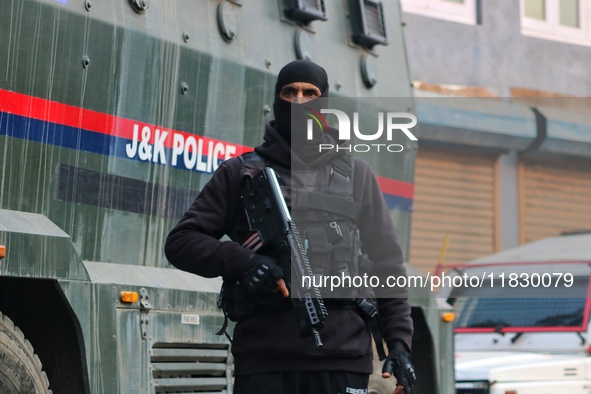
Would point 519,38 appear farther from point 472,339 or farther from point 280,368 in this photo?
point 280,368

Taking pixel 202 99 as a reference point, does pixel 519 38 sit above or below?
above

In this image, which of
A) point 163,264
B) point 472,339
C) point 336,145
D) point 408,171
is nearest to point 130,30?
point 163,264

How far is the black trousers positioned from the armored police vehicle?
1.12m

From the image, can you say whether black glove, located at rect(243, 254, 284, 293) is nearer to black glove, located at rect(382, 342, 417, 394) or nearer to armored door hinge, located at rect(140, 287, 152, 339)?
black glove, located at rect(382, 342, 417, 394)

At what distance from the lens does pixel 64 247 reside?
489 cm

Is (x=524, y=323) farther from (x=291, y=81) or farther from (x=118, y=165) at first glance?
(x=291, y=81)

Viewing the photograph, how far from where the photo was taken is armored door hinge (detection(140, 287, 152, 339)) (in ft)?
17.4

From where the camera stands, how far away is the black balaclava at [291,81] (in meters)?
4.20

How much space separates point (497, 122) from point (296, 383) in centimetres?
1432

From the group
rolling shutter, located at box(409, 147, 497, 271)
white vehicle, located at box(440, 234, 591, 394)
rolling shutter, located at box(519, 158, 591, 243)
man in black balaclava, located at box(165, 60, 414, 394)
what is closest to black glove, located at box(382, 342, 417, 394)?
man in black balaclava, located at box(165, 60, 414, 394)

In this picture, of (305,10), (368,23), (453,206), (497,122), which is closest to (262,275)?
(305,10)

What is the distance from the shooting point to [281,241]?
405 centimetres

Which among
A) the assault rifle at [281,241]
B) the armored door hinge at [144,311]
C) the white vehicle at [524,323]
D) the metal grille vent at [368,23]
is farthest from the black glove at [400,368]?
the white vehicle at [524,323]

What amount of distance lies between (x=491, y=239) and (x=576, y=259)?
8.95m
